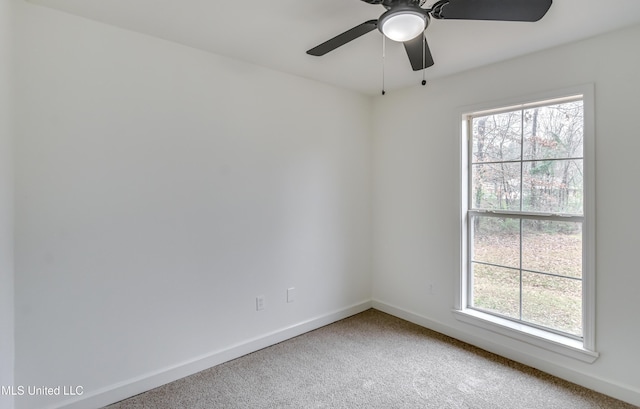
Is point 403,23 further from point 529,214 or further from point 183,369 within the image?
point 183,369

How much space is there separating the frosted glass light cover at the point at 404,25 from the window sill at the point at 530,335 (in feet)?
7.50

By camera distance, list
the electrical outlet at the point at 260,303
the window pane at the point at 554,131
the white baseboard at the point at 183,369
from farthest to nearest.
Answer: the electrical outlet at the point at 260,303
the window pane at the point at 554,131
the white baseboard at the point at 183,369

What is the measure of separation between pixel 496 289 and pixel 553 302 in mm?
399

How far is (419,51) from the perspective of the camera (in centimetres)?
170

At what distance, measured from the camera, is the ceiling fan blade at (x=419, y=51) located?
5.28 feet

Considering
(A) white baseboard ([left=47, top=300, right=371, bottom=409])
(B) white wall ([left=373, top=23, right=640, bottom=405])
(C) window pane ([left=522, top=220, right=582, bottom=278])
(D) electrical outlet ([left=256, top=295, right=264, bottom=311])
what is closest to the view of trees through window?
(C) window pane ([left=522, top=220, right=582, bottom=278])

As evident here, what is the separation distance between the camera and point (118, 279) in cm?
200

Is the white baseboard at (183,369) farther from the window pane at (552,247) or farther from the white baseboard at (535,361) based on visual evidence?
the window pane at (552,247)

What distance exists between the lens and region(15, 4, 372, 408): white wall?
177 cm

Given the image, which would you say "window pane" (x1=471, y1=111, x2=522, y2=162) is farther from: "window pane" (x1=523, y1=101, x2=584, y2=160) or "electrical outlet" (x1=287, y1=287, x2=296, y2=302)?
"electrical outlet" (x1=287, y1=287, x2=296, y2=302)

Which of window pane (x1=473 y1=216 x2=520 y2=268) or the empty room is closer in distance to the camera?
the empty room

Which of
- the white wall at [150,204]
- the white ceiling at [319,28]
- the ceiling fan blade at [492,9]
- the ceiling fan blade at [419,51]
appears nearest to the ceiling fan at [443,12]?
the ceiling fan blade at [492,9]

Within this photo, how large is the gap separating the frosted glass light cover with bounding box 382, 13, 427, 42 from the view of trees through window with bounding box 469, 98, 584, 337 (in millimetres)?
1579

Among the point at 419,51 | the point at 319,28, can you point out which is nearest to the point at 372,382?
the point at 419,51
